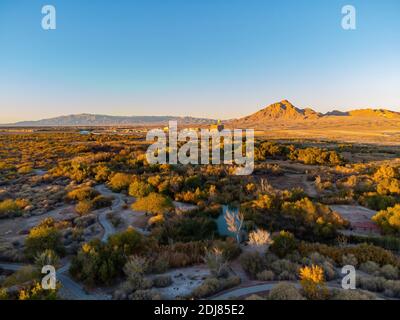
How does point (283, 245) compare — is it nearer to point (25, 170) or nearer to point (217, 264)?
point (217, 264)

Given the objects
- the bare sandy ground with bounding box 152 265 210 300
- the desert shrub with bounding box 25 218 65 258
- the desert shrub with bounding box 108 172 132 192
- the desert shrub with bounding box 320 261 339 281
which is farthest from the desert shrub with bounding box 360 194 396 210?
the desert shrub with bounding box 25 218 65 258

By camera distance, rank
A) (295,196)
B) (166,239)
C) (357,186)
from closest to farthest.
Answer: (166,239), (295,196), (357,186)

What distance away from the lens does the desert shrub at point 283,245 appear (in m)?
10.9

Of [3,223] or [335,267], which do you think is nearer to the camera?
[335,267]

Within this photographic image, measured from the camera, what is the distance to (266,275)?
360 inches

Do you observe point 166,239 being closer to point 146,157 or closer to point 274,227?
point 274,227

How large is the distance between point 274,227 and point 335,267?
520cm

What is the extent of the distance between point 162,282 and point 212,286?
167 cm

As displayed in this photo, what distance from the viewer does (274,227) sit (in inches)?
595

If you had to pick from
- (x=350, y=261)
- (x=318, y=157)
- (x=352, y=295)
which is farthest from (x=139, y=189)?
(x=318, y=157)

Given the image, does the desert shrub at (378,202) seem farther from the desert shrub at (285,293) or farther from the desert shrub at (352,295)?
the desert shrub at (285,293)

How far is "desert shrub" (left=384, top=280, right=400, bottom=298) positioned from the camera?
8.04 metres
